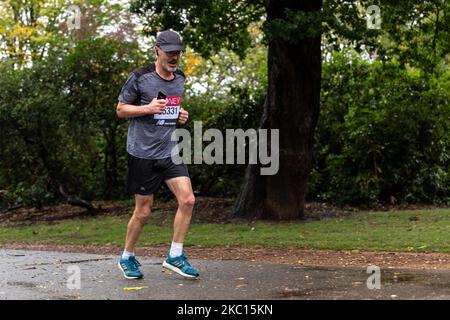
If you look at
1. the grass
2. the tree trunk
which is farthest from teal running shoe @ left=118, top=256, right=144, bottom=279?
the tree trunk

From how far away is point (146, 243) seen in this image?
11266 mm

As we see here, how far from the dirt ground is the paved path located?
771 millimetres

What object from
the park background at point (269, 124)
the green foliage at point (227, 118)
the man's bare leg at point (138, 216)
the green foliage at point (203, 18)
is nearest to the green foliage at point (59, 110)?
the park background at point (269, 124)

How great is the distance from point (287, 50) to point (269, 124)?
1409 mm

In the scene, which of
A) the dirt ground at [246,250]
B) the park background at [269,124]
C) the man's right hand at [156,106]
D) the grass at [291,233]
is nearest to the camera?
the man's right hand at [156,106]

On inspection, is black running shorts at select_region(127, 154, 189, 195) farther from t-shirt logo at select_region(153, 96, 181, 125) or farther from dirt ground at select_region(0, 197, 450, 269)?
dirt ground at select_region(0, 197, 450, 269)

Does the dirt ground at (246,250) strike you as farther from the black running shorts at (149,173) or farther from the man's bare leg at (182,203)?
the black running shorts at (149,173)

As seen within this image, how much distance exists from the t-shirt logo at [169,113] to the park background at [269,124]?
4875mm

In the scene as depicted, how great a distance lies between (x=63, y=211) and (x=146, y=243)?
6.87 metres

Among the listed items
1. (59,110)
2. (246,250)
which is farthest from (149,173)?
(59,110)

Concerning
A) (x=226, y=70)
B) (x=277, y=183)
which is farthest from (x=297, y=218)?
(x=226, y=70)

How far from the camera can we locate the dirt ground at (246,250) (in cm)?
855

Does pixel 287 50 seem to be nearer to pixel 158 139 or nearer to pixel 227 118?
pixel 227 118
